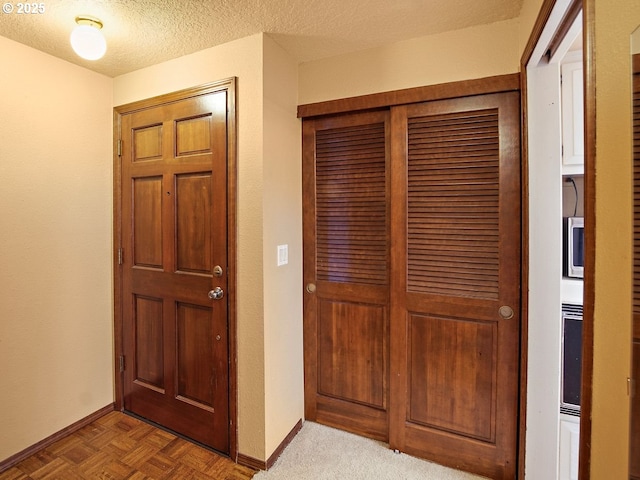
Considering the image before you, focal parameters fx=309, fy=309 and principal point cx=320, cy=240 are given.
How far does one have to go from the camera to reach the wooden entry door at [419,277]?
1.59 meters

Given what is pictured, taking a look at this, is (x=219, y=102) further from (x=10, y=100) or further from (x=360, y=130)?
(x=10, y=100)

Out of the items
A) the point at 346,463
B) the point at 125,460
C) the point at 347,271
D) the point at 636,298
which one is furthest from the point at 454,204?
the point at 125,460

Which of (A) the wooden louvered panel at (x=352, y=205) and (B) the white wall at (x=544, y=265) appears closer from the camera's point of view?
(B) the white wall at (x=544, y=265)

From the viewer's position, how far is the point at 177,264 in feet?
6.37

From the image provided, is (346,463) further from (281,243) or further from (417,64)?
(417,64)

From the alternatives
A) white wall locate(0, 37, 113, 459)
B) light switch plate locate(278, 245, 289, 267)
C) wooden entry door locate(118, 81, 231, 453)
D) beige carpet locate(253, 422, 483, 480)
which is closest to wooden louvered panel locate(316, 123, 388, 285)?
light switch plate locate(278, 245, 289, 267)

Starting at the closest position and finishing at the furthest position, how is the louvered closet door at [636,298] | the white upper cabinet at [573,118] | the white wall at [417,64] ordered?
the louvered closet door at [636,298] < the white wall at [417,64] < the white upper cabinet at [573,118]

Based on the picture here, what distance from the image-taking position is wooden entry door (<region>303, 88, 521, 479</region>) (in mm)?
1593

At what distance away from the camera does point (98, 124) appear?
2.10 meters

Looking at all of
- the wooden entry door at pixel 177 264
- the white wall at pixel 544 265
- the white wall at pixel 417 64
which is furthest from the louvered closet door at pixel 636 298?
the wooden entry door at pixel 177 264

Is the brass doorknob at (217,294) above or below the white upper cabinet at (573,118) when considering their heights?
below

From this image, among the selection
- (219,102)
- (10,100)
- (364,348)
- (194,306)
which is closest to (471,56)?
(219,102)

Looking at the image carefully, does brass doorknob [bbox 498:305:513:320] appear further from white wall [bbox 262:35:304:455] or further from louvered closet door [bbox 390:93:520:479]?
white wall [bbox 262:35:304:455]

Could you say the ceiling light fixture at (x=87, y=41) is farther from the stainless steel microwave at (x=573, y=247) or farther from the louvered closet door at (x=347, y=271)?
the stainless steel microwave at (x=573, y=247)
